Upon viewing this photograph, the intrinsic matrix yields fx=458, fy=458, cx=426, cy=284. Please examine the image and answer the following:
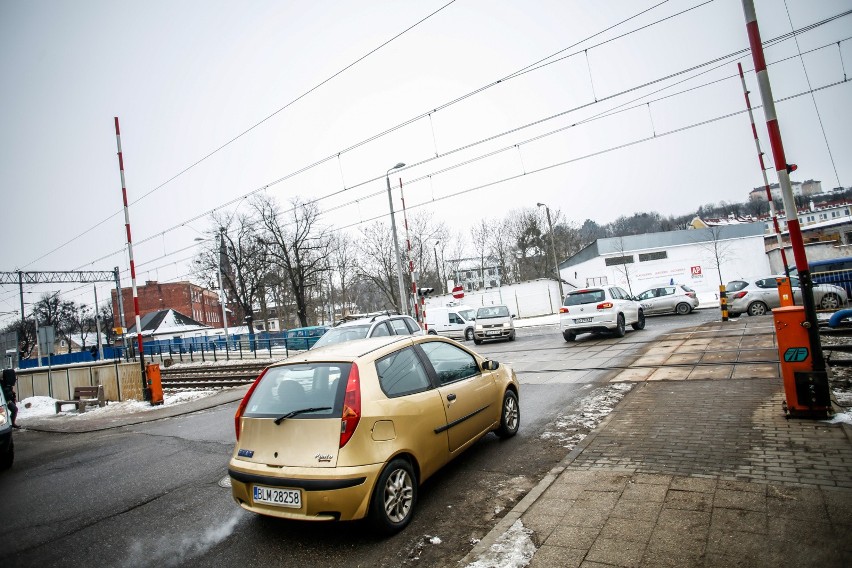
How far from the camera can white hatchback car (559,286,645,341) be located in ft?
47.3

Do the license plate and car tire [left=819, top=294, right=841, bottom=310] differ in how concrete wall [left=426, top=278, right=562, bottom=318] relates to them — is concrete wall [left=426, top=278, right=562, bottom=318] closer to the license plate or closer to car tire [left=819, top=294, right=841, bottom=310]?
car tire [left=819, top=294, right=841, bottom=310]

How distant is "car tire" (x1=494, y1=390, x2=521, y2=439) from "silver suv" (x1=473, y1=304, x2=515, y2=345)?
47.5 feet

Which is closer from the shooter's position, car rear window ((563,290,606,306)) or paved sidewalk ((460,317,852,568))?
paved sidewalk ((460,317,852,568))

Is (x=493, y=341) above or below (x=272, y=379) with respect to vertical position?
below

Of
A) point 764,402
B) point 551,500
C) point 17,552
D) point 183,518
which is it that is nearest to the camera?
point 551,500

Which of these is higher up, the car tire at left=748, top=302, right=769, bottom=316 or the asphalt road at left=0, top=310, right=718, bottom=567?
the asphalt road at left=0, top=310, right=718, bottom=567

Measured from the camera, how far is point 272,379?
4137mm

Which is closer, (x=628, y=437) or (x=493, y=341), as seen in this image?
(x=628, y=437)

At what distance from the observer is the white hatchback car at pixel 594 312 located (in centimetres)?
1442

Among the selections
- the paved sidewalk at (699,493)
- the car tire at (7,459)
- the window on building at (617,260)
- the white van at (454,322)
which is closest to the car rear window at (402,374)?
the paved sidewalk at (699,493)

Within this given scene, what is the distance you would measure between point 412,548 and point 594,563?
4.27 feet

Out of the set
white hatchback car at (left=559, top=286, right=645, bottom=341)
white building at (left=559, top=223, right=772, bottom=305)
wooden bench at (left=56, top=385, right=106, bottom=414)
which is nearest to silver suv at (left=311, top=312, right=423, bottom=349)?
white hatchback car at (left=559, top=286, right=645, bottom=341)

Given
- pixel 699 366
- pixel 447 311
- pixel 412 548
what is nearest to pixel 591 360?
pixel 699 366

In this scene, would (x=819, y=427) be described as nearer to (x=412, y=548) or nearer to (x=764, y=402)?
(x=764, y=402)
